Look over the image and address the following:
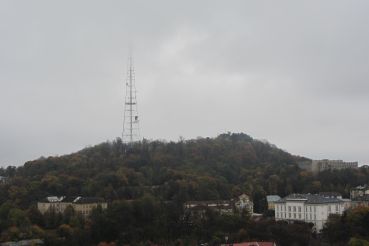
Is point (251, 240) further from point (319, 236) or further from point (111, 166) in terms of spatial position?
point (111, 166)

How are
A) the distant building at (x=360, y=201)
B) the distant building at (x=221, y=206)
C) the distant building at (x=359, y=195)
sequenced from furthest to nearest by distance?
the distant building at (x=359, y=195) < the distant building at (x=360, y=201) < the distant building at (x=221, y=206)

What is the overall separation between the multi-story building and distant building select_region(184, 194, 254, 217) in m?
15.5

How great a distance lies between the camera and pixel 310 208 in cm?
4316

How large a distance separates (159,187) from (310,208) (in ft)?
41.4

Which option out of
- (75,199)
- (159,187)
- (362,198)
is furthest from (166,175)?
(362,198)

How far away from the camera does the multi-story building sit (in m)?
63.5

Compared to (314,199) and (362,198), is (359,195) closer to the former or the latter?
(362,198)

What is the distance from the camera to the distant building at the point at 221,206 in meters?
41.3

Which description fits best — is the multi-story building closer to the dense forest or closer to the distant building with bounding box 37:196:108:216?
the dense forest

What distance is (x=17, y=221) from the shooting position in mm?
40406

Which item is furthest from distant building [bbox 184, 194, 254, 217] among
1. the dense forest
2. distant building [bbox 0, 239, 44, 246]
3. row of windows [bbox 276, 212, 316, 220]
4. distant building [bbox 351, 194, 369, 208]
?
distant building [bbox 0, 239, 44, 246]

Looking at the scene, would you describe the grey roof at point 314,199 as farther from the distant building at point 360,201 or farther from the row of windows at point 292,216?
the distant building at point 360,201

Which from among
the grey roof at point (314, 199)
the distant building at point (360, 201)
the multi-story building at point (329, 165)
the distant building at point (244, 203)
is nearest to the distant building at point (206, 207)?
the distant building at point (244, 203)

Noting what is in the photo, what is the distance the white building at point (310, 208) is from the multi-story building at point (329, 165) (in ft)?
56.1
